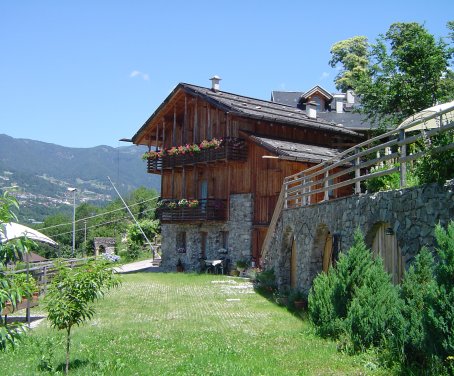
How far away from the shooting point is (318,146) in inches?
1089

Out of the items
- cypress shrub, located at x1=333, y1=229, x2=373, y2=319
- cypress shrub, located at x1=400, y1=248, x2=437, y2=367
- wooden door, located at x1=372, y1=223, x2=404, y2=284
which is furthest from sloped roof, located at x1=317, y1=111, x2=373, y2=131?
cypress shrub, located at x1=400, y1=248, x2=437, y2=367

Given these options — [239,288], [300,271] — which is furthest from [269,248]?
[300,271]

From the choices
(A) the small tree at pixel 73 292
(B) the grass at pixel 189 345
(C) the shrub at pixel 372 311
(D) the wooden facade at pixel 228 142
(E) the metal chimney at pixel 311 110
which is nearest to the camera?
(A) the small tree at pixel 73 292

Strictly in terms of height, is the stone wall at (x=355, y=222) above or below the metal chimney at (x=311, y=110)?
below

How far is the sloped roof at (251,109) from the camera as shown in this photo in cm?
2536

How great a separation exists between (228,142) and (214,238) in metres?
5.24

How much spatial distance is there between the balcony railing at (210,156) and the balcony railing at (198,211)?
7.09ft

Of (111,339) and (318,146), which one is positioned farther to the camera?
(318,146)

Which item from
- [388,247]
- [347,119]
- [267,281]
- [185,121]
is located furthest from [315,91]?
[388,247]

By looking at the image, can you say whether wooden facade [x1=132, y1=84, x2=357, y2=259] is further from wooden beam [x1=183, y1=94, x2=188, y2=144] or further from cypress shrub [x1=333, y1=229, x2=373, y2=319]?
cypress shrub [x1=333, y1=229, x2=373, y2=319]

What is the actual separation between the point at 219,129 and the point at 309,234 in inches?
527

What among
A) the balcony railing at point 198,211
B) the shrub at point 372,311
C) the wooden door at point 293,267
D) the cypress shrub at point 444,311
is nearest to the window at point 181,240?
the balcony railing at point 198,211

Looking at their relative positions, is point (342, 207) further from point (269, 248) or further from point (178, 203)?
point (178, 203)

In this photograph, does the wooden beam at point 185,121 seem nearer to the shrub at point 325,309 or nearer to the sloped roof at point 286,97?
the sloped roof at point 286,97
